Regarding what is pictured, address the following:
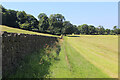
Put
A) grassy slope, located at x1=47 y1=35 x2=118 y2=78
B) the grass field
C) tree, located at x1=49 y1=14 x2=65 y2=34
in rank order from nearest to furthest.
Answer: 1. the grass field
2. grassy slope, located at x1=47 y1=35 x2=118 y2=78
3. tree, located at x1=49 y1=14 x2=65 y2=34

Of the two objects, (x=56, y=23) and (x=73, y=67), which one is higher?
(x=56, y=23)

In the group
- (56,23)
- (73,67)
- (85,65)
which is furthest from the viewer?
(56,23)

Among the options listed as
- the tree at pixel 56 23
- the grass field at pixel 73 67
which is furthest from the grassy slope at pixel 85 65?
the tree at pixel 56 23

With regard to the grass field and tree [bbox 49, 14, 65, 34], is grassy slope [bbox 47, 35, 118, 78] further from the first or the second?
tree [bbox 49, 14, 65, 34]

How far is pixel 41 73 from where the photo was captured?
585 cm

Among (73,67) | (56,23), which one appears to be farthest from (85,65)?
(56,23)

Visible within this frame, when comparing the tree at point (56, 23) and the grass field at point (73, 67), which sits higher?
the tree at point (56, 23)

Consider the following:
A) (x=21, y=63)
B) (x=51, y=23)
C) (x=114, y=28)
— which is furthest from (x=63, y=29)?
(x=114, y=28)

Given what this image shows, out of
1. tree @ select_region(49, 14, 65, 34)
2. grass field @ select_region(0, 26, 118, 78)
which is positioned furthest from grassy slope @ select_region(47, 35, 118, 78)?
tree @ select_region(49, 14, 65, 34)

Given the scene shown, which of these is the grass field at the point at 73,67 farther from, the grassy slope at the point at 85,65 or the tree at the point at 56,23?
the tree at the point at 56,23

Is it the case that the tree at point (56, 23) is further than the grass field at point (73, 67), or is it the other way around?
the tree at point (56, 23)

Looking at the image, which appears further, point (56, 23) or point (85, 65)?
point (56, 23)

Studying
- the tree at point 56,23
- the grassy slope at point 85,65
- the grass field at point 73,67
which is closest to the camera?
the grass field at point 73,67

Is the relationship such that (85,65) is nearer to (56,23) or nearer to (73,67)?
(73,67)
